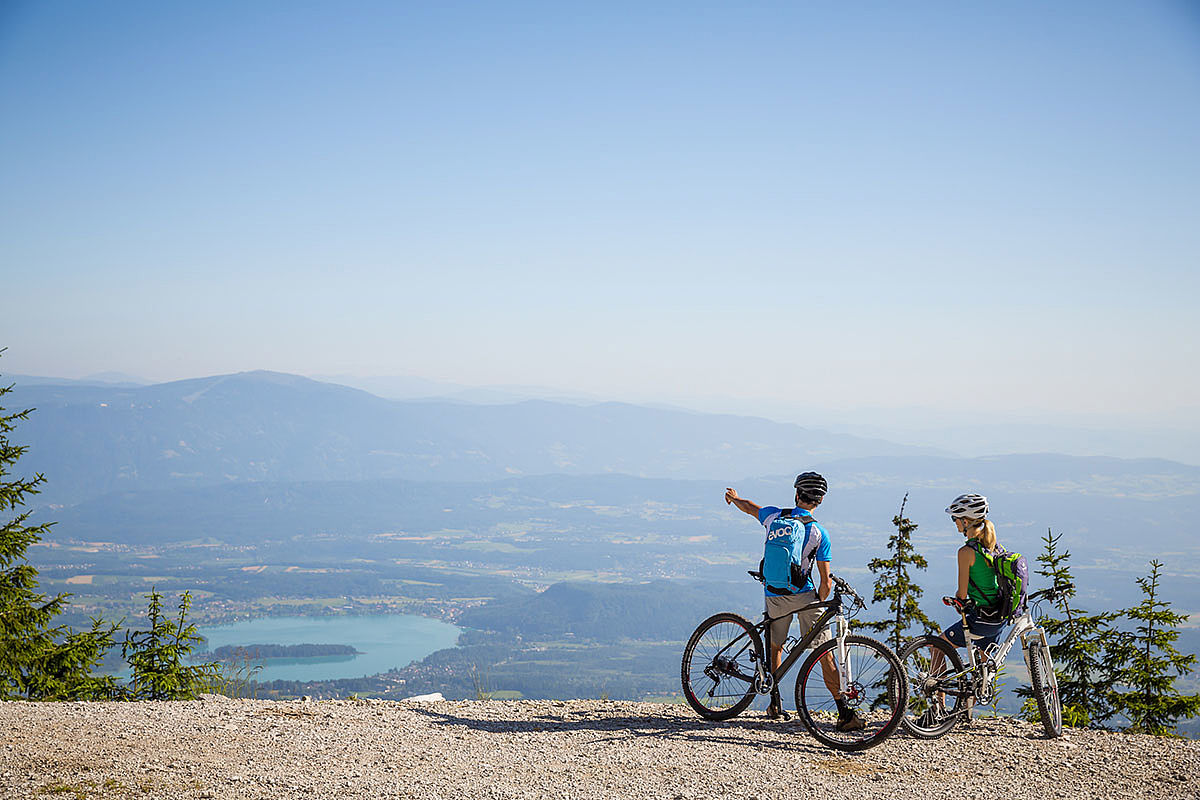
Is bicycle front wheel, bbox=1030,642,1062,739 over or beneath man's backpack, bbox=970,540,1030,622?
beneath

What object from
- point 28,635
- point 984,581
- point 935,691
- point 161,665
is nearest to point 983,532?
point 984,581

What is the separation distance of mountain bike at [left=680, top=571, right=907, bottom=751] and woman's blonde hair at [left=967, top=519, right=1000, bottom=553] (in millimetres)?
1312

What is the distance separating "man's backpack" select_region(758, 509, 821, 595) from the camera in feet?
26.6

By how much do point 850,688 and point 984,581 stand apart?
5.62ft

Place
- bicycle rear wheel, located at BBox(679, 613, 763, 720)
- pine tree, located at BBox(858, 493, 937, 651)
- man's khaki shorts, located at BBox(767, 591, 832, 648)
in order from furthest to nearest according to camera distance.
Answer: pine tree, located at BBox(858, 493, 937, 651)
bicycle rear wheel, located at BBox(679, 613, 763, 720)
man's khaki shorts, located at BBox(767, 591, 832, 648)

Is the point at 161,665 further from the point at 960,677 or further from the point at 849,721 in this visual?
the point at 960,677

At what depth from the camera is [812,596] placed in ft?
26.6

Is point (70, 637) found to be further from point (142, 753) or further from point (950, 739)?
point (950, 739)

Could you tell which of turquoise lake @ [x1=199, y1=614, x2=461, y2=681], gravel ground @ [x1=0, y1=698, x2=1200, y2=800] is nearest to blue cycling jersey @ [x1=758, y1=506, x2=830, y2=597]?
gravel ground @ [x1=0, y1=698, x2=1200, y2=800]

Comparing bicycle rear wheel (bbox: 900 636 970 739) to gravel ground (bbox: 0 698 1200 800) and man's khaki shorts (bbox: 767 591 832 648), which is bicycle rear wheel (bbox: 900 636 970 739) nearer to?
gravel ground (bbox: 0 698 1200 800)

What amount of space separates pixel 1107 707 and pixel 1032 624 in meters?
9.75

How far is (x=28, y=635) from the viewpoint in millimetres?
12328

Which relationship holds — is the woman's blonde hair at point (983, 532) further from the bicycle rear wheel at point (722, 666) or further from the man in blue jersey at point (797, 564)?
the bicycle rear wheel at point (722, 666)

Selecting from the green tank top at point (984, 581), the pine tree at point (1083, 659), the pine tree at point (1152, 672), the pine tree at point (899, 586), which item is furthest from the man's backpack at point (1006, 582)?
the pine tree at point (899, 586)
